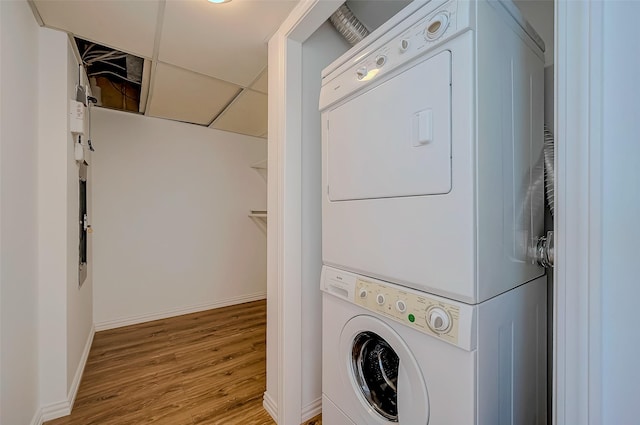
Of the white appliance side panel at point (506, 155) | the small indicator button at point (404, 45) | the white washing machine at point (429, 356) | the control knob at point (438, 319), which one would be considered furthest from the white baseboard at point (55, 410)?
the small indicator button at point (404, 45)

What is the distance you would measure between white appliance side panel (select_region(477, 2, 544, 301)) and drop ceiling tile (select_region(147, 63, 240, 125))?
1978 mm

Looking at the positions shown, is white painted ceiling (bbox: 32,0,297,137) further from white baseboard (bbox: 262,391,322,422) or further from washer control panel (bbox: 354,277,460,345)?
white baseboard (bbox: 262,391,322,422)

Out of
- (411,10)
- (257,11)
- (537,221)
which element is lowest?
(537,221)

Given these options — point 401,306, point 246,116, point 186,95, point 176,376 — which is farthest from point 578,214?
point 246,116

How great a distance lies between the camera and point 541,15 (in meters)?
1.31

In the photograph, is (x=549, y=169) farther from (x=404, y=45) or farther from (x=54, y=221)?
(x=54, y=221)

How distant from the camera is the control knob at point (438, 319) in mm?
812

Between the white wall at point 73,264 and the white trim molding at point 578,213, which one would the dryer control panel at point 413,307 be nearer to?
the white trim molding at point 578,213

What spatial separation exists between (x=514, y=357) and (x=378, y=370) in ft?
1.73

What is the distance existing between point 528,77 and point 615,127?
1.91ft

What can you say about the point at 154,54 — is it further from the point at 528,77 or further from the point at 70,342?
the point at 528,77

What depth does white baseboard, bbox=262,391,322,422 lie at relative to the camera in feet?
5.14

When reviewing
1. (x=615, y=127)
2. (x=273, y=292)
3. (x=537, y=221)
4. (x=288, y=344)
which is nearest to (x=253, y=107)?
(x=273, y=292)

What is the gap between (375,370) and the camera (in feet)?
3.96
